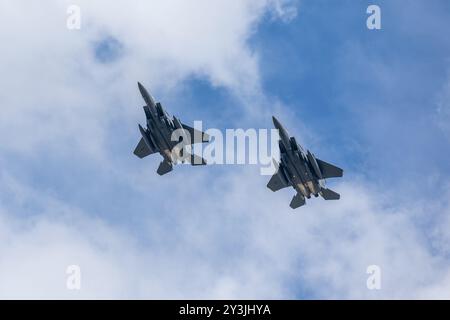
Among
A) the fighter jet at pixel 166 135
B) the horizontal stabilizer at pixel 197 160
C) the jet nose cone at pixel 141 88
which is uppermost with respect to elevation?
the jet nose cone at pixel 141 88

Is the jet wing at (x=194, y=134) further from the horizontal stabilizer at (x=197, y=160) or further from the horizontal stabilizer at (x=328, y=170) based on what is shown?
the horizontal stabilizer at (x=328, y=170)

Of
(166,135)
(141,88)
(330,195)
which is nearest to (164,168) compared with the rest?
(166,135)

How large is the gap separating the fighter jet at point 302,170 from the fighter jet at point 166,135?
9.32 meters

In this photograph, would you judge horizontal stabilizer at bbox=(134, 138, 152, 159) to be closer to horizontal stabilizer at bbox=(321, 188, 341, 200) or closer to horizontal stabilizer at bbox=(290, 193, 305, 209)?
horizontal stabilizer at bbox=(290, 193, 305, 209)

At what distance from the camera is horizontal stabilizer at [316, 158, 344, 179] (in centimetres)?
8512

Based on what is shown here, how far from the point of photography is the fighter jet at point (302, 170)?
271ft

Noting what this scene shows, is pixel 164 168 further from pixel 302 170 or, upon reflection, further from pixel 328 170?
pixel 328 170

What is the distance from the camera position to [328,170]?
85.5 meters

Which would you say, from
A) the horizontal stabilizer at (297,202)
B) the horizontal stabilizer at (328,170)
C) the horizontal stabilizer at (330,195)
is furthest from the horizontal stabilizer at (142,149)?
the horizontal stabilizer at (330,195)
